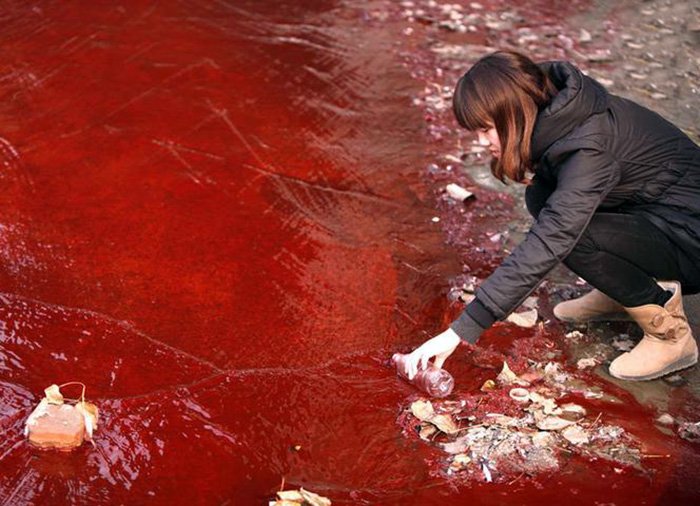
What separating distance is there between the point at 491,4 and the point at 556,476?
496 cm

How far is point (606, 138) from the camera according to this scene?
291 cm

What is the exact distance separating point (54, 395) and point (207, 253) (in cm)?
115

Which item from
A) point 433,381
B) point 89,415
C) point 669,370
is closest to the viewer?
point 89,415

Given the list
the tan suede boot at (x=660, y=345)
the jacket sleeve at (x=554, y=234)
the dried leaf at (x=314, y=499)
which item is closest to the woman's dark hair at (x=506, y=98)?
the jacket sleeve at (x=554, y=234)

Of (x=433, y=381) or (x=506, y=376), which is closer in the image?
(x=433, y=381)

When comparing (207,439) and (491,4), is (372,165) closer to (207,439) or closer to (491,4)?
(207,439)

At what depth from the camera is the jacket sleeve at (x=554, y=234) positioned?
2.82 meters

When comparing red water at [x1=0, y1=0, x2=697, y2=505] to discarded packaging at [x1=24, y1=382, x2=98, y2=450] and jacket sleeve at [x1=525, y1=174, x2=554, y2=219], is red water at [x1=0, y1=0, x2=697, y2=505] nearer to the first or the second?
discarded packaging at [x1=24, y1=382, x2=98, y2=450]

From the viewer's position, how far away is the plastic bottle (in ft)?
10.4

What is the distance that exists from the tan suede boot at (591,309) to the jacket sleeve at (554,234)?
0.80m

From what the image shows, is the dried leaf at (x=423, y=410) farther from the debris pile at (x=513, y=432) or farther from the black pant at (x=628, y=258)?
the black pant at (x=628, y=258)

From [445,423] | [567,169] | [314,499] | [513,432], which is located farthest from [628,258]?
[314,499]

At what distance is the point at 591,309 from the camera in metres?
3.58

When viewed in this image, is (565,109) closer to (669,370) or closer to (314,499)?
(669,370)
